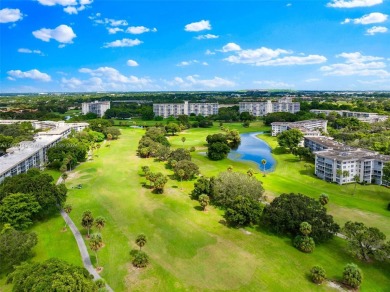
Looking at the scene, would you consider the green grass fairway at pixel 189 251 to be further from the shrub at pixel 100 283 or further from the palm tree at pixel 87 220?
the shrub at pixel 100 283

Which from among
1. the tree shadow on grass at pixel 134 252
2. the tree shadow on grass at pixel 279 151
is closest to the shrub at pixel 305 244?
the tree shadow on grass at pixel 134 252

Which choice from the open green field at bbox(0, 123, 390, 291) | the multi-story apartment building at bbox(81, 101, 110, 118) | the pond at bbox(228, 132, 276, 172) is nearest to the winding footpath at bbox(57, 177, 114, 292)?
the open green field at bbox(0, 123, 390, 291)

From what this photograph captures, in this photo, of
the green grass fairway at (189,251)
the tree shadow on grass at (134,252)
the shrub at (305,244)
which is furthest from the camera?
the shrub at (305,244)

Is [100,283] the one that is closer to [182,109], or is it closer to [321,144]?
[321,144]

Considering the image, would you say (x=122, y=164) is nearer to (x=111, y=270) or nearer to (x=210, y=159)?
(x=210, y=159)

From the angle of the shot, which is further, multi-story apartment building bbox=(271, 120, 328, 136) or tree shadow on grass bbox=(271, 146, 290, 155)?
multi-story apartment building bbox=(271, 120, 328, 136)

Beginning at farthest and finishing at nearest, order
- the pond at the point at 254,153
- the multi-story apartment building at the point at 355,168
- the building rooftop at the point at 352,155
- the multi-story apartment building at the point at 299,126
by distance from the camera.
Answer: the multi-story apartment building at the point at 299,126, the pond at the point at 254,153, the building rooftop at the point at 352,155, the multi-story apartment building at the point at 355,168

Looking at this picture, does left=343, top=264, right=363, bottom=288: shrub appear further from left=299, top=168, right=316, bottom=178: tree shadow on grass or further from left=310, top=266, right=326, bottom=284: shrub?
left=299, top=168, right=316, bottom=178: tree shadow on grass
